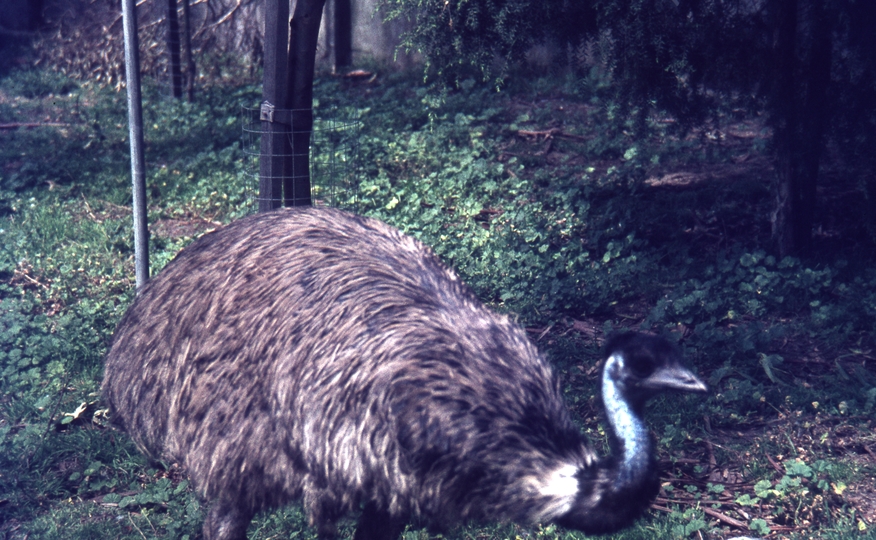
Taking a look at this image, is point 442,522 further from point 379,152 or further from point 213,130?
point 213,130

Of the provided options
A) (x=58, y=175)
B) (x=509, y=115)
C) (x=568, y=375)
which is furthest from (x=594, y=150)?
(x=58, y=175)

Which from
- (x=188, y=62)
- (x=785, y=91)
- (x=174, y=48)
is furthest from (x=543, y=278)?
(x=174, y=48)

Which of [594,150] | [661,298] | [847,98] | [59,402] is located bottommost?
[59,402]

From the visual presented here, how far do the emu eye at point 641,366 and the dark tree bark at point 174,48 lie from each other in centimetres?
879

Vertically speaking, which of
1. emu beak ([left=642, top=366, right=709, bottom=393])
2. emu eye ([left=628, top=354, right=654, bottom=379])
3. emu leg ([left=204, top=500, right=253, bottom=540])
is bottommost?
emu leg ([left=204, top=500, right=253, bottom=540])

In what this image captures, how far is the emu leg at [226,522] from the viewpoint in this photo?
122 inches

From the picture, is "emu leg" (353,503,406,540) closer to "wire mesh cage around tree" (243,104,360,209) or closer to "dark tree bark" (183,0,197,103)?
"wire mesh cage around tree" (243,104,360,209)

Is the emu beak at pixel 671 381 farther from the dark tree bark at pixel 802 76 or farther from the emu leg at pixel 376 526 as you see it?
the dark tree bark at pixel 802 76

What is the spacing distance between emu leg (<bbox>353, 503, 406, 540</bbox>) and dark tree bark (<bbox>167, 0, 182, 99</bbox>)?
322 inches

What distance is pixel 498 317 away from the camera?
3.02 metres

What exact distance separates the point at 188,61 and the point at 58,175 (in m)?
2.86

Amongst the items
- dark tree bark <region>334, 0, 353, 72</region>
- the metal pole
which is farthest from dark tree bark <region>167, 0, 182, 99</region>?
the metal pole

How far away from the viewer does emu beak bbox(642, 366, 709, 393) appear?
2.51 m

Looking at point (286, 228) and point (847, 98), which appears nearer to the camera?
point (286, 228)
